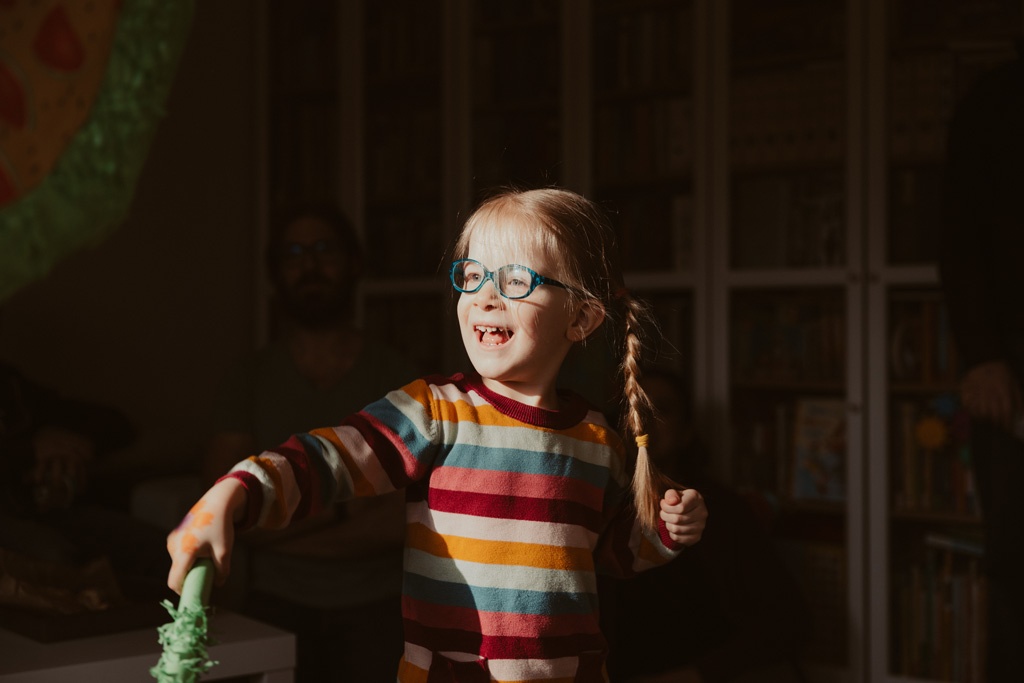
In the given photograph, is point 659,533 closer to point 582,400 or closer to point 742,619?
point 582,400

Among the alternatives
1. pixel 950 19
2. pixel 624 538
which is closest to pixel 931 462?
pixel 950 19

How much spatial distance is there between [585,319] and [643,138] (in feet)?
6.71

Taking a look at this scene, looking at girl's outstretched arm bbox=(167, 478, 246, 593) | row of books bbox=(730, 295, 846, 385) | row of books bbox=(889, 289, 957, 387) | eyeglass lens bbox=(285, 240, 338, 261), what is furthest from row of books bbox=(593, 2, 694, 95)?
girl's outstretched arm bbox=(167, 478, 246, 593)

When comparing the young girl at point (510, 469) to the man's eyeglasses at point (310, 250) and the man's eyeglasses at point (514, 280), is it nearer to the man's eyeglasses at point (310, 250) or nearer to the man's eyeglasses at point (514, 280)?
the man's eyeglasses at point (514, 280)

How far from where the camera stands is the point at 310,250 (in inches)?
82.0

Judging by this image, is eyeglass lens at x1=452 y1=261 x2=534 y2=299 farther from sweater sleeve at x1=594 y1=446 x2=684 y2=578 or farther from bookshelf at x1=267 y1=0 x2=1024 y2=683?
bookshelf at x1=267 y1=0 x2=1024 y2=683

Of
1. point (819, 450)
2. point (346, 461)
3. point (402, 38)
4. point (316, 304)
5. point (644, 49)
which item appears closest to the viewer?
point (346, 461)

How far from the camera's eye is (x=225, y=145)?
11.5 feet

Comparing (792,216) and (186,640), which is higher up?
(792,216)

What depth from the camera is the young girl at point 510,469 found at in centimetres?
89

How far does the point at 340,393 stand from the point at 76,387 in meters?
1.48

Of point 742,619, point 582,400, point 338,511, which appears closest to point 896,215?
point 742,619

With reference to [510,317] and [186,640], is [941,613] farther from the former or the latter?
[186,640]

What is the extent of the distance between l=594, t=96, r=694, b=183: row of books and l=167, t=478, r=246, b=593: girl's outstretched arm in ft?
7.55
